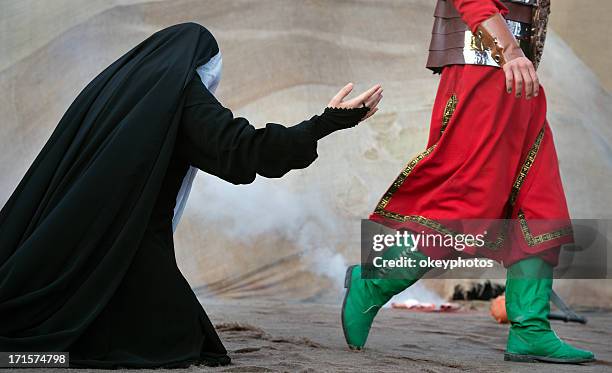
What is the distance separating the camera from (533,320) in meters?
2.88

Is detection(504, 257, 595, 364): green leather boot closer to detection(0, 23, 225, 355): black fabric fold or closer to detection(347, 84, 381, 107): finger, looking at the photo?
detection(347, 84, 381, 107): finger

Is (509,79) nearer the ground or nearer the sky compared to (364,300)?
nearer the sky

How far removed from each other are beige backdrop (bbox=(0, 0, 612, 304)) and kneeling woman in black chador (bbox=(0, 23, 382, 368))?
112 inches

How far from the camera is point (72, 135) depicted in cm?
252

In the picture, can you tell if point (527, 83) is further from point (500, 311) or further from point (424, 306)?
point (424, 306)

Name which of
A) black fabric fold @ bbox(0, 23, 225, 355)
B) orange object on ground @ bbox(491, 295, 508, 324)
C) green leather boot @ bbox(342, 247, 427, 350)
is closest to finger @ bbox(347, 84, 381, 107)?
black fabric fold @ bbox(0, 23, 225, 355)

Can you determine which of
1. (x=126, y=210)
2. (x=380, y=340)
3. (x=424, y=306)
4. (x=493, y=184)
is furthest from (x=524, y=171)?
(x=424, y=306)

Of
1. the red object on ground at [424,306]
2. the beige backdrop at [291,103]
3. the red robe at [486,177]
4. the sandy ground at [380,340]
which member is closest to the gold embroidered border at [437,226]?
the red robe at [486,177]

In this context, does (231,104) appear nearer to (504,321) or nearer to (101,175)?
(504,321)

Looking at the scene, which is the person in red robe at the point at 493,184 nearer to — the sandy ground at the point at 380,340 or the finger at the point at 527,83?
the finger at the point at 527,83

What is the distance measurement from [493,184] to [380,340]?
0.82m

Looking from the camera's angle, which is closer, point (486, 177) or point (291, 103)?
point (486, 177)

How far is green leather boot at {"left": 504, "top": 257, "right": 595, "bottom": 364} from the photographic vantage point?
2.86 m

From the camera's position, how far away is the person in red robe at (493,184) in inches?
113
